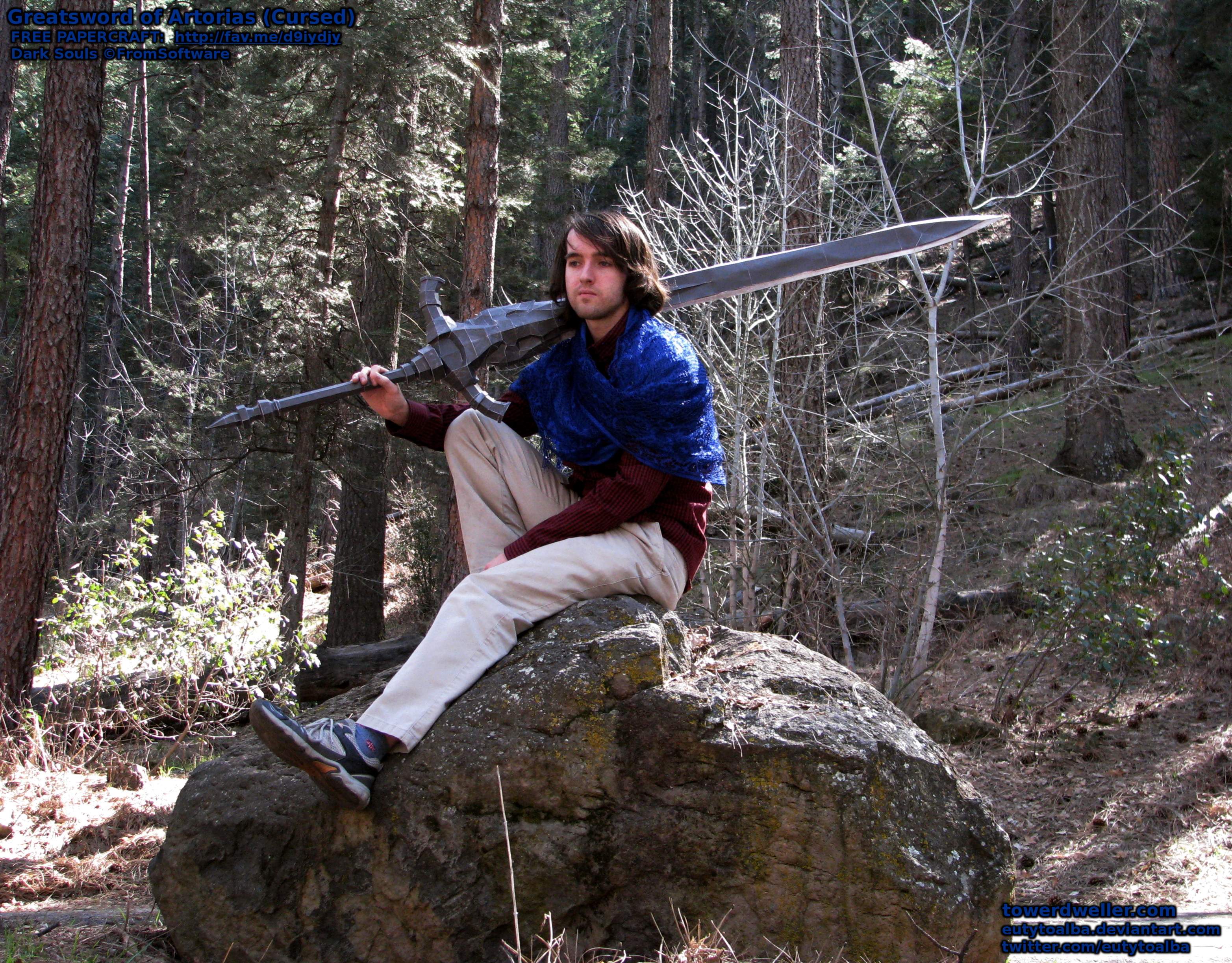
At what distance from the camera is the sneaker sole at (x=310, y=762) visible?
290 centimetres

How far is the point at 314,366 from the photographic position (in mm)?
A: 10734

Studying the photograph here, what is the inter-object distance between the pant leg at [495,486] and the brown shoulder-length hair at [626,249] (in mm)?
677

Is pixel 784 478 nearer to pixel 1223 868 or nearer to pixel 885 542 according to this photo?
pixel 885 542

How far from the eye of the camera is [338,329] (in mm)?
11125

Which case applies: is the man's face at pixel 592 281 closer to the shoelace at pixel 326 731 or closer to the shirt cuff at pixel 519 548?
the shirt cuff at pixel 519 548

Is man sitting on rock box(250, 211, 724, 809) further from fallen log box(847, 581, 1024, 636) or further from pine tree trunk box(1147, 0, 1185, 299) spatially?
pine tree trunk box(1147, 0, 1185, 299)

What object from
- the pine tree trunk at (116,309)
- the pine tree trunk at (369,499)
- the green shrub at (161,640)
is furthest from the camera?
the pine tree trunk at (116,309)

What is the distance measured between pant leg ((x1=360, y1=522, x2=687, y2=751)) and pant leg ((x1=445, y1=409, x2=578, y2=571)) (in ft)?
0.81

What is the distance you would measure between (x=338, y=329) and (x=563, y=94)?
10.8 m

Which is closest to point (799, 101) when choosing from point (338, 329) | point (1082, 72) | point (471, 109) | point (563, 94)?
point (471, 109)

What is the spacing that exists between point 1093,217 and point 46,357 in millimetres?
10269

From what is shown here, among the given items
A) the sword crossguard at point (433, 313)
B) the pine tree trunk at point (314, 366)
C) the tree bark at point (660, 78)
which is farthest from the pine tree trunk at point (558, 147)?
the sword crossguard at point (433, 313)

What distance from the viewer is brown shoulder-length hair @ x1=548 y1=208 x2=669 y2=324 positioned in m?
3.60

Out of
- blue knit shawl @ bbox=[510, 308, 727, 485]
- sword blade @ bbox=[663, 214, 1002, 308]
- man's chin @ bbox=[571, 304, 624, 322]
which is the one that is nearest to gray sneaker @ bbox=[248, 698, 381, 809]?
blue knit shawl @ bbox=[510, 308, 727, 485]
